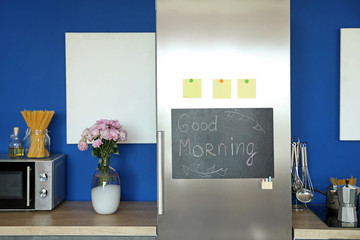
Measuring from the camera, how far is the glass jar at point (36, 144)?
8.48 feet

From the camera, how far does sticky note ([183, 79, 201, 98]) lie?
2.13 m

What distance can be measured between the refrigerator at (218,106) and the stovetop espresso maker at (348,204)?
40 cm

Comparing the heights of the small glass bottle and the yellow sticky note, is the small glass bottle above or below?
below

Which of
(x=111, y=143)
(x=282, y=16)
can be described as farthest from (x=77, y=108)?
(x=282, y=16)

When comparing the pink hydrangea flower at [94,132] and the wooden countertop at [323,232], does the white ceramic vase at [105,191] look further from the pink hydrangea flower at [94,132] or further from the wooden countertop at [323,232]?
the wooden countertop at [323,232]

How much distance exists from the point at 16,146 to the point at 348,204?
1985 mm

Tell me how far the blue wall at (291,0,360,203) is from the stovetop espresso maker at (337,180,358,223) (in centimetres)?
52

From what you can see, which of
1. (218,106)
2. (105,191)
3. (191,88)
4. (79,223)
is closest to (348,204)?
(218,106)

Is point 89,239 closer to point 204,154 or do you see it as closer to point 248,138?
point 204,154

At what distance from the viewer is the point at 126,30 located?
2.84m

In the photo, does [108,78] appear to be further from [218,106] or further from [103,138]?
[218,106]

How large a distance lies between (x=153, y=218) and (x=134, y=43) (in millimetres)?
1159

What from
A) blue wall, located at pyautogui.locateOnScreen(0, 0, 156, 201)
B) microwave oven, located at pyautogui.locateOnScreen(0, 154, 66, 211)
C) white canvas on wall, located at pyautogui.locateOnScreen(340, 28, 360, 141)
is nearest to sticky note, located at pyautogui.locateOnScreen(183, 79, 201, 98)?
blue wall, located at pyautogui.locateOnScreen(0, 0, 156, 201)

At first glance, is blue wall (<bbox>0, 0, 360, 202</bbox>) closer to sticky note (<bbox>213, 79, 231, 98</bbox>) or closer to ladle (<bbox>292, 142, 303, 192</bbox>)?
ladle (<bbox>292, 142, 303, 192</bbox>)
